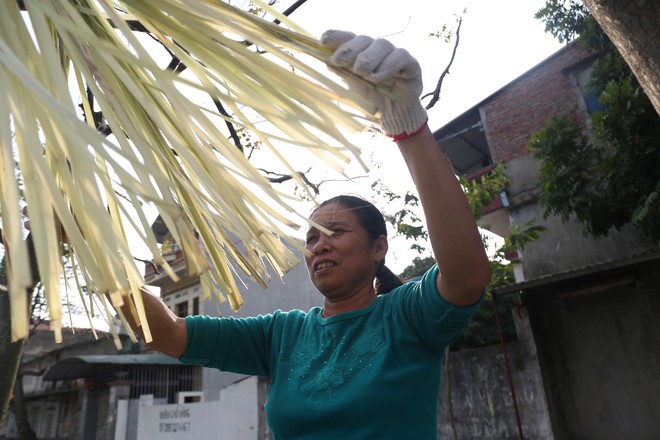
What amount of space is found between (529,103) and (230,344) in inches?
351

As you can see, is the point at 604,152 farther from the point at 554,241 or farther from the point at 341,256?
the point at 341,256

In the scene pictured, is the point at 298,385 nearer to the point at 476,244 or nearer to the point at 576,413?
the point at 476,244

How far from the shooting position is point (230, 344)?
1603 millimetres

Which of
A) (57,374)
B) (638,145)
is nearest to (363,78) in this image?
(638,145)

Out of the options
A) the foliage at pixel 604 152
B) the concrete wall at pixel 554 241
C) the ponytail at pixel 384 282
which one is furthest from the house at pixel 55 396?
the ponytail at pixel 384 282

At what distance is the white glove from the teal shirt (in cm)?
42

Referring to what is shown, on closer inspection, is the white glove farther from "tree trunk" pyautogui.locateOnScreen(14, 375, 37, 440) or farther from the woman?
"tree trunk" pyautogui.locateOnScreen(14, 375, 37, 440)

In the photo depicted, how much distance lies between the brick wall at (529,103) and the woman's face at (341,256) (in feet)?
26.3

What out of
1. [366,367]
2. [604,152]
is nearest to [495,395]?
[604,152]

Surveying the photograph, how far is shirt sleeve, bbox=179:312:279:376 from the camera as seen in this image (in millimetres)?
1578

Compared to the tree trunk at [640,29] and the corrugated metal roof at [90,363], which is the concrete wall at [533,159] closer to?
the tree trunk at [640,29]

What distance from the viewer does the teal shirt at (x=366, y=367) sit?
1.22 metres

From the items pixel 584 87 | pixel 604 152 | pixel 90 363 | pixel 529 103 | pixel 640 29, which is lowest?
pixel 640 29

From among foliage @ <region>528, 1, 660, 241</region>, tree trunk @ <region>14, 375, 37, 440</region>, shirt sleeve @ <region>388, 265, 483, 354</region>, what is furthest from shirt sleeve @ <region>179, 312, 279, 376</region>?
tree trunk @ <region>14, 375, 37, 440</region>
